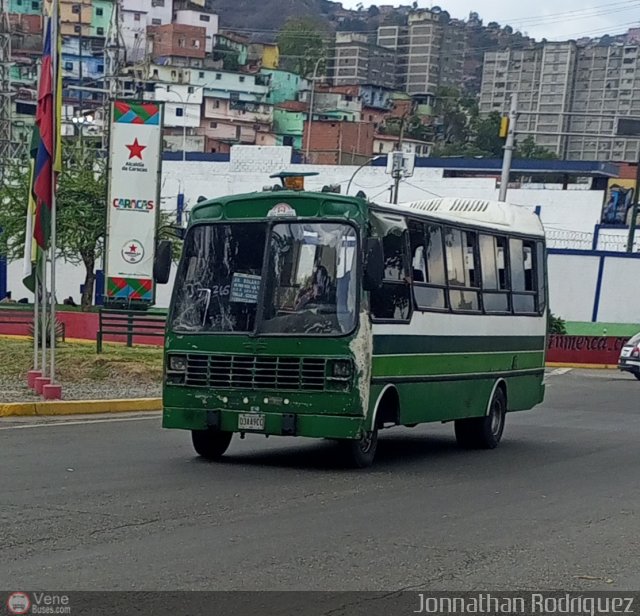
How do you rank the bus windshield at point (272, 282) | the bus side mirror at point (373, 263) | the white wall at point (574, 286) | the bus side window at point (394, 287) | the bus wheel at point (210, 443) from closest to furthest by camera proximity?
1. the bus side mirror at point (373, 263)
2. the bus windshield at point (272, 282)
3. the bus side window at point (394, 287)
4. the bus wheel at point (210, 443)
5. the white wall at point (574, 286)

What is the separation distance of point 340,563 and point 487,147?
441 ft

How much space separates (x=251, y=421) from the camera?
12.3m

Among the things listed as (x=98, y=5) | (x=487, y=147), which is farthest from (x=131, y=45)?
(x=487, y=147)

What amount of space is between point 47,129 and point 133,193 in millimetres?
9315

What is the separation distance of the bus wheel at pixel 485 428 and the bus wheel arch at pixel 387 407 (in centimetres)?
246

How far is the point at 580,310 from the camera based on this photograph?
5100 centimetres

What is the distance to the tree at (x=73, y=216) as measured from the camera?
49906 mm

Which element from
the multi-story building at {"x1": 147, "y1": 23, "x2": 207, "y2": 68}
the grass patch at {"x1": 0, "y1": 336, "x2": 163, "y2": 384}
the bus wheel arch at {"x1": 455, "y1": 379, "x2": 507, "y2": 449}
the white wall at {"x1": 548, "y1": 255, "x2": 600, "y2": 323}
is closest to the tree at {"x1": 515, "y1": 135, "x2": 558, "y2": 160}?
the multi-story building at {"x1": 147, "y1": 23, "x2": 207, "y2": 68}

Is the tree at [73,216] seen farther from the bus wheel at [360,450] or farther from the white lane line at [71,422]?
the bus wheel at [360,450]

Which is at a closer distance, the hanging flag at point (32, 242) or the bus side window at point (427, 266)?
the bus side window at point (427, 266)

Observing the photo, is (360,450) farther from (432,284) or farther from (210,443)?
(432,284)

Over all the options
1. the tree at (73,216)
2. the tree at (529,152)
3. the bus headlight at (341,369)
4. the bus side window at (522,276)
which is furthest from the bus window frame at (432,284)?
the tree at (529,152)

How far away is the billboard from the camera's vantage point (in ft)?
85.6

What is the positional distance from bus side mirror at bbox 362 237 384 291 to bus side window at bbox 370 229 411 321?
1.26 ft
